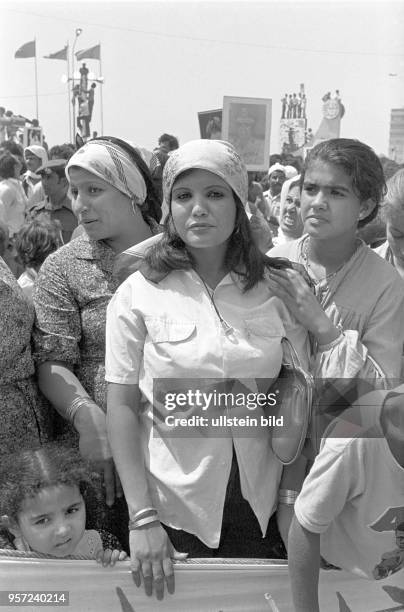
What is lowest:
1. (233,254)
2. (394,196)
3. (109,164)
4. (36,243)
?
(36,243)

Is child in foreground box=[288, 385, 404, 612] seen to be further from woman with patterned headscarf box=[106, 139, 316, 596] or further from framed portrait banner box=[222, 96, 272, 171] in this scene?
framed portrait banner box=[222, 96, 272, 171]

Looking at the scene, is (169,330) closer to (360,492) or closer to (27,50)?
(360,492)

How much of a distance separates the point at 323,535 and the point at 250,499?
0.23m

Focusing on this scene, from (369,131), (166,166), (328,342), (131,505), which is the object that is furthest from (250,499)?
(369,131)

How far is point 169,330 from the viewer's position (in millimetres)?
1849

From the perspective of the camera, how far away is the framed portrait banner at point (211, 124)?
204 cm

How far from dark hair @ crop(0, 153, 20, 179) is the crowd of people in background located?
4.76 metres

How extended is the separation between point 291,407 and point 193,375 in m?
0.28

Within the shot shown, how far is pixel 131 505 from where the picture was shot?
73.5 inches

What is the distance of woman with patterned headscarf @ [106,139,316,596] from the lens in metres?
1.85

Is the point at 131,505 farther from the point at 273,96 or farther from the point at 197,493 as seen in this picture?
the point at 273,96

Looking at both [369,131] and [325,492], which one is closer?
[325,492]

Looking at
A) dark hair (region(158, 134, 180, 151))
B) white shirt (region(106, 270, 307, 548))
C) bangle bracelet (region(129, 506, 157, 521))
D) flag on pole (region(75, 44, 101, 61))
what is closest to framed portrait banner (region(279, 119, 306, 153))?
dark hair (region(158, 134, 180, 151))

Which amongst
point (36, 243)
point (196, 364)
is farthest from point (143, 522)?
point (36, 243)
